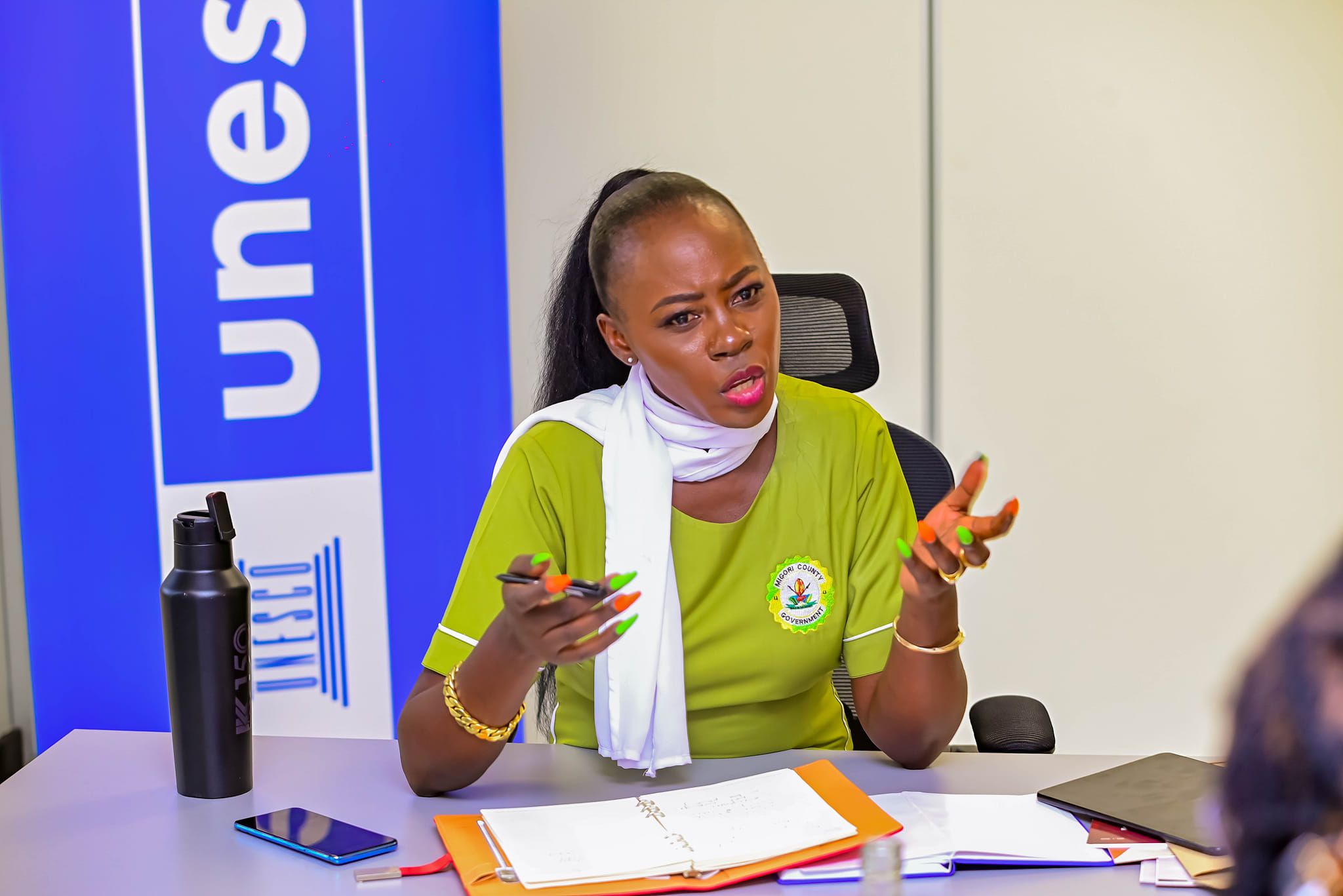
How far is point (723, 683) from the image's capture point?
61.6 inches

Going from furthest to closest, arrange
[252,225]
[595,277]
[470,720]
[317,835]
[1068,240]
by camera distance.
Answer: [1068,240]
[252,225]
[595,277]
[470,720]
[317,835]

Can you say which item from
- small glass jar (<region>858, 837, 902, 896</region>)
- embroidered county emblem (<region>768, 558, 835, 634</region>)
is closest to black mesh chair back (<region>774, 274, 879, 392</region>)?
embroidered county emblem (<region>768, 558, 835, 634</region>)

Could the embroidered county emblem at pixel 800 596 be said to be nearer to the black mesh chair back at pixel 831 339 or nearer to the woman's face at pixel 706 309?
the woman's face at pixel 706 309

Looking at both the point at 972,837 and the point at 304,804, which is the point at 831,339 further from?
the point at 304,804

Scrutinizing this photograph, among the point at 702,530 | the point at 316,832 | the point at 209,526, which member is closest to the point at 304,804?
the point at 316,832

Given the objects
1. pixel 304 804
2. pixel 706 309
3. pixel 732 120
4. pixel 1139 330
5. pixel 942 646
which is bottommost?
pixel 304 804

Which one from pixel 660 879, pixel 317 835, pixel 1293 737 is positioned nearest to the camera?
pixel 1293 737

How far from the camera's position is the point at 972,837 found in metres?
1.15

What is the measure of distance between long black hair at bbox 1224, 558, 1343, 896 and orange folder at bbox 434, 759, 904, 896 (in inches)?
29.8

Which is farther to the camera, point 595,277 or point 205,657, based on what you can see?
point 595,277

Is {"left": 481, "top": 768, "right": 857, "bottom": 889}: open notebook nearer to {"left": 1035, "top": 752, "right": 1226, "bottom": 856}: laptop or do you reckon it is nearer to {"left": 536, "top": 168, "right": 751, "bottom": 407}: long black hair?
{"left": 1035, "top": 752, "right": 1226, "bottom": 856}: laptop

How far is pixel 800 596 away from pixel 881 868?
75 centimetres

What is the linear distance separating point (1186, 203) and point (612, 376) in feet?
6.64

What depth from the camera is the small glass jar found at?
0.84 m
